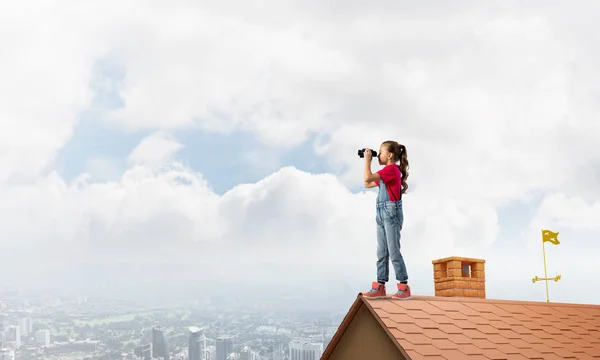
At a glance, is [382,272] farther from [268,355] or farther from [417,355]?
[268,355]

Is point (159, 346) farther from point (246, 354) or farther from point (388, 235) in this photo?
point (388, 235)

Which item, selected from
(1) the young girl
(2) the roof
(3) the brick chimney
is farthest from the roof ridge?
(3) the brick chimney

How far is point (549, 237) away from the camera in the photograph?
14734mm

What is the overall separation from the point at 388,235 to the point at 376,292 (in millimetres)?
927

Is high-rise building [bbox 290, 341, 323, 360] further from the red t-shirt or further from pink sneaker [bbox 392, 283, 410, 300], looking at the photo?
the red t-shirt

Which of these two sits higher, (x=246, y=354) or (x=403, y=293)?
(x=403, y=293)

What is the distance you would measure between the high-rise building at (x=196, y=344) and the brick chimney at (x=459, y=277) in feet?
67.3

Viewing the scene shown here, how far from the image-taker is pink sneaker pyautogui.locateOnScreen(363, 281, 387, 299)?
34.7 ft

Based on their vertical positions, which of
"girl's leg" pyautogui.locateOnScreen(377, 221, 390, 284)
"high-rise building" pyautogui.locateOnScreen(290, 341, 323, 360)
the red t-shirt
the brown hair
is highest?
the brown hair

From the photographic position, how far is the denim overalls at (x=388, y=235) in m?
10.6

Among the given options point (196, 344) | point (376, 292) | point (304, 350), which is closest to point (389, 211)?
point (376, 292)

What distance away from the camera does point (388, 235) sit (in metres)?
10.6

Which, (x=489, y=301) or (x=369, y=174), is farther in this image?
(x=489, y=301)

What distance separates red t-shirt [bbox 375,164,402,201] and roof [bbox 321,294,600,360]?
1.67m
